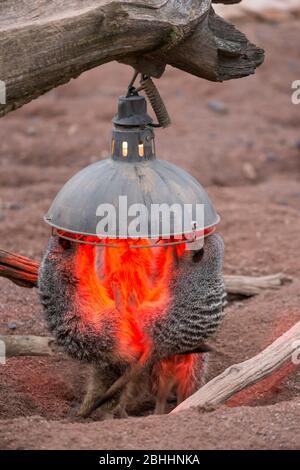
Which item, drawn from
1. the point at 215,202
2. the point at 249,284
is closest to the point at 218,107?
the point at 215,202

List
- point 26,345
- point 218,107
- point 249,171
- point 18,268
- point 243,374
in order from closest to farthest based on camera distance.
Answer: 1. point 243,374
2. point 26,345
3. point 18,268
4. point 249,171
5. point 218,107

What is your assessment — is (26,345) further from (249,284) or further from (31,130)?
(31,130)

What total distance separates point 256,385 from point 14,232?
299 cm

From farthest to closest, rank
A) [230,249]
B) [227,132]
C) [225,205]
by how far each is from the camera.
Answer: [227,132] → [225,205] → [230,249]

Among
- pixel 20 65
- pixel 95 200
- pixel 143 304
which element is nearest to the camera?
pixel 20 65

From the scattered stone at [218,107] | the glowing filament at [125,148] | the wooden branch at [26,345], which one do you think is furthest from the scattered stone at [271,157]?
the glowing filament at [125,148]

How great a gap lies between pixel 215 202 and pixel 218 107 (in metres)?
3.35

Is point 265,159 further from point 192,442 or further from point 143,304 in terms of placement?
point 192,442

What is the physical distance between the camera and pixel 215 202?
23.2ft

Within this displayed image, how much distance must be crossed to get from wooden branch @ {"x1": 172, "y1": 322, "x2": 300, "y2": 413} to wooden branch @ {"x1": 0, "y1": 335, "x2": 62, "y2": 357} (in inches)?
32.1

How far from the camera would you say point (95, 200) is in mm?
3447

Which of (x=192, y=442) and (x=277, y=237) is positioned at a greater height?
(x=192, y=442)

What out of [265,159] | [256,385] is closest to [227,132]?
[265,159]
